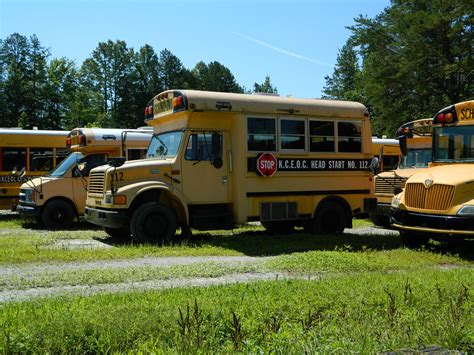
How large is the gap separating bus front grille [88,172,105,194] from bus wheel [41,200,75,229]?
340 cm

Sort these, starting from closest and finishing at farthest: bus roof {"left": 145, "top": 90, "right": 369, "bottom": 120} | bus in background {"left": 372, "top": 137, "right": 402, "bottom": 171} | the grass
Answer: the grass, bus roof {"left": 145, "top": 90, "right": 369, "bottom": 120}, bus in background {"left": 372, "top": 137, "right": 402, "bottom": 171}

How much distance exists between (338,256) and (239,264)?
1759mm

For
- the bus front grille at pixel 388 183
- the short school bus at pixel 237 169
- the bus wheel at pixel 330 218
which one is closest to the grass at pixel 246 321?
the short school bus at pixel 237 169

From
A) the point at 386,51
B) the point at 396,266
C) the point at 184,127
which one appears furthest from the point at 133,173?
the point at 386,51

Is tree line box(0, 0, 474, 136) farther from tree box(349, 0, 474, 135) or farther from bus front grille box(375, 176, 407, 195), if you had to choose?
bus front grille box(375, 176, 407, 195)

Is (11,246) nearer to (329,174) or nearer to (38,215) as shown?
(38,215)

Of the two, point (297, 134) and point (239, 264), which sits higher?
point (297, 134)

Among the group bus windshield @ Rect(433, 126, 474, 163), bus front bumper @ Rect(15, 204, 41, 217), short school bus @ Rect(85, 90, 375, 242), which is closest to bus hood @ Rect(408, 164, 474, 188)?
bus windshield @ Rect(433, 126, 474, 163)

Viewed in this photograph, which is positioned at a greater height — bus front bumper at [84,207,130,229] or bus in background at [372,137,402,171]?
bus in background at [372,137,402,171]

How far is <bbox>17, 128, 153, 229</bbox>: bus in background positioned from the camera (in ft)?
51.2

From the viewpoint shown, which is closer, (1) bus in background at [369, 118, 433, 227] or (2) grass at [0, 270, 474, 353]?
(2) grass at [0, 270, 474, 353]

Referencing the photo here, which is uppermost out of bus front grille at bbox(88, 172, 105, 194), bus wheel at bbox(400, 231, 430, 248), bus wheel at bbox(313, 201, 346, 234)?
bus front grille at bbox(88, 172, 105, 194)

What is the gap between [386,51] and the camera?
3659cm

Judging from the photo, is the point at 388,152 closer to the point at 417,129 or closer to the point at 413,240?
the point at 417,129
